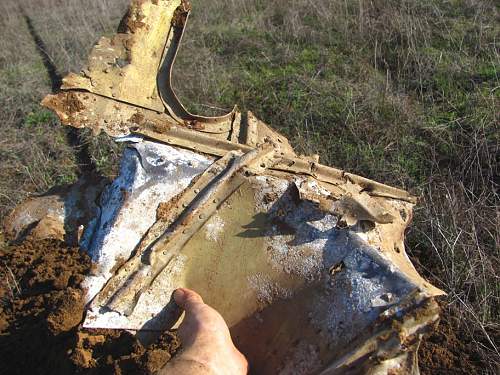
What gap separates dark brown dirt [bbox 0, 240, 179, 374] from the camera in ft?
5.97

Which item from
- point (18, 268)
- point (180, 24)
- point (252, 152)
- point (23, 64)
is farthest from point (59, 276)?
point (23, 64)

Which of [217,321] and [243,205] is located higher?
[243,205]

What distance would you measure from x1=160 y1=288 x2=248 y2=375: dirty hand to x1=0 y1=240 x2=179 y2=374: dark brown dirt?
0.52 ft

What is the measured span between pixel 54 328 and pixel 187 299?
0.52 metres

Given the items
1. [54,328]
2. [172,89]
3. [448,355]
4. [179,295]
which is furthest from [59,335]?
[448,355]

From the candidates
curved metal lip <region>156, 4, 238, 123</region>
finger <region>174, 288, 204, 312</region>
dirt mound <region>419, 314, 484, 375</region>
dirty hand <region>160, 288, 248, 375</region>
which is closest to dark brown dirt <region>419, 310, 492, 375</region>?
dirt mound <region>419, 314, 484, 375</region>

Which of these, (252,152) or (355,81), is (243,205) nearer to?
(252,152)

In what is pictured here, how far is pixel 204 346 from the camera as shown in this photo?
167cm

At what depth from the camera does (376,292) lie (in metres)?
1.72

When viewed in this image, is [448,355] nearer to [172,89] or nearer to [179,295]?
[179,295]

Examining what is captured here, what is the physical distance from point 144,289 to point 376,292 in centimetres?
91

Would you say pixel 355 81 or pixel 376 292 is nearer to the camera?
pixel 376 292

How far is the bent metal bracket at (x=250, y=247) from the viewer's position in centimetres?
171

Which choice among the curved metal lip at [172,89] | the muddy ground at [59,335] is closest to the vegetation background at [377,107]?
the muddy ground at [59,335]
